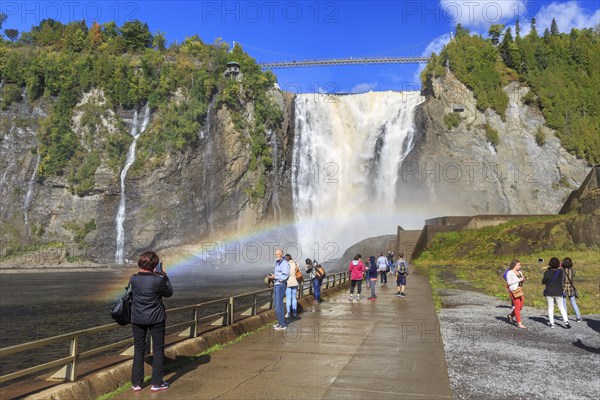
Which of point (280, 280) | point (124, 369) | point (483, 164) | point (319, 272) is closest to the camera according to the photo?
point (124, 369)

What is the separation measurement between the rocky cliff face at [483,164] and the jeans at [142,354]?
56.9 metres

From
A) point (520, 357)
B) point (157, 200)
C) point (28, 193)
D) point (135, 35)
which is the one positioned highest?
point (135, 35)

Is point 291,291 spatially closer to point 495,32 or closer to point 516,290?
point 516,290

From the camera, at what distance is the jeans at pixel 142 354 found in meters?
6.38

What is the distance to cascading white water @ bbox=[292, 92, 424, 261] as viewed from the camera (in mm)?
63000

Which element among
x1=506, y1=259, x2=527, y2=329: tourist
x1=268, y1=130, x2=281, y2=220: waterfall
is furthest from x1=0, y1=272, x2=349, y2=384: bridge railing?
x1=268, y1=130, x2=281, y2=220: waterfall

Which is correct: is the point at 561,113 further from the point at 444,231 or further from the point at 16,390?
the point at 16,390

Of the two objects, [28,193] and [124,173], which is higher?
[124,173]

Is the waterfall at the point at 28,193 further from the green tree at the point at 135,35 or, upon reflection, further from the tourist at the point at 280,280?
the tourist at the point at 280,280

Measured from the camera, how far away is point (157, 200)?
67.9 m

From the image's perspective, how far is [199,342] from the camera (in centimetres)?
870

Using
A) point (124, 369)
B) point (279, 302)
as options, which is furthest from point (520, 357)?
point (124, 369)

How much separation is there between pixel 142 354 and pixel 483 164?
6271 cm

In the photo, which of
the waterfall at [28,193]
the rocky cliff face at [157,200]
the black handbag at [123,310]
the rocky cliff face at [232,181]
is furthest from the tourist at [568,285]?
the waterfall at [28,193]
